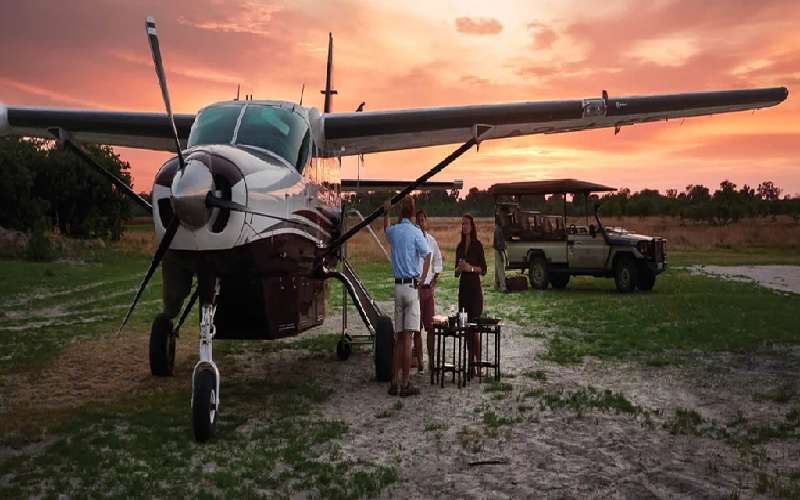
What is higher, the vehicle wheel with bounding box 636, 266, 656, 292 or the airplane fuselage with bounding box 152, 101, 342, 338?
the airplane fuselage with bounding box 152, 101, 342, 338

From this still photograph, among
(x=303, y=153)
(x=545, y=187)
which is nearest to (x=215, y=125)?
(x=303, y=153)

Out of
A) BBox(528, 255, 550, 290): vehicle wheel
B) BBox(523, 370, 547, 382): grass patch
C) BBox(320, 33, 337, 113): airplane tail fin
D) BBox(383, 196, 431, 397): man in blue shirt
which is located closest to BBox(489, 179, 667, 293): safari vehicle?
BBox(528, 255, 550, 290): vehicle wheel

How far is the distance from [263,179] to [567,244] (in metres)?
14.0

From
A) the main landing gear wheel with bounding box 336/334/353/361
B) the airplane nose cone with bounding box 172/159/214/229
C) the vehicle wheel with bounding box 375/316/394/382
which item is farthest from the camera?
the main landing gear wheel with bounding box 336/334/353/361

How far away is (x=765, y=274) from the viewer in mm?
21828

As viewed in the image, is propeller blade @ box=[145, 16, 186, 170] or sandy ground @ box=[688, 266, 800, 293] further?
sandy ground @ box=[688, 266, 800, 293]

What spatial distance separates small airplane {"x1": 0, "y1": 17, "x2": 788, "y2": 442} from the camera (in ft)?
18.9

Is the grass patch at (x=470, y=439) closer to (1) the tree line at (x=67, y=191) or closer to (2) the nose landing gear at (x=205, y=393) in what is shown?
(2) the nose landing gear at (x=205, y=393)

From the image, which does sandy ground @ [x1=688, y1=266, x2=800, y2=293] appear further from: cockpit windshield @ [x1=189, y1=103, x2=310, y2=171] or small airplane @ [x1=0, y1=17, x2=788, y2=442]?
cockpit windshield @ [x1=189, y1=103, x2=310, y2=171]

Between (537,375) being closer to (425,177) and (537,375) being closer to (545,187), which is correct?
(425,177)

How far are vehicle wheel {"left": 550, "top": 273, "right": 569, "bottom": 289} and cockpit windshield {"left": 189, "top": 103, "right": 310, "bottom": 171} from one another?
1318 cm

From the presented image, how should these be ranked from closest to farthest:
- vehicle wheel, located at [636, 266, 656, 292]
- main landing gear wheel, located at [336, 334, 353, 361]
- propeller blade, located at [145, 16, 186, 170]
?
propeller blade, located at [145, 16, 186, 170]
main landing gear wheel, located at [336, 334, 353, 361]
vehicle wheel, located at [636, 266, 656, 292]

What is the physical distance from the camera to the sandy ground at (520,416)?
184 inches

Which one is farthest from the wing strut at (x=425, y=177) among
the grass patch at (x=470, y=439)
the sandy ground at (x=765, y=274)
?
the sandy ground at (x=765, y=274)
